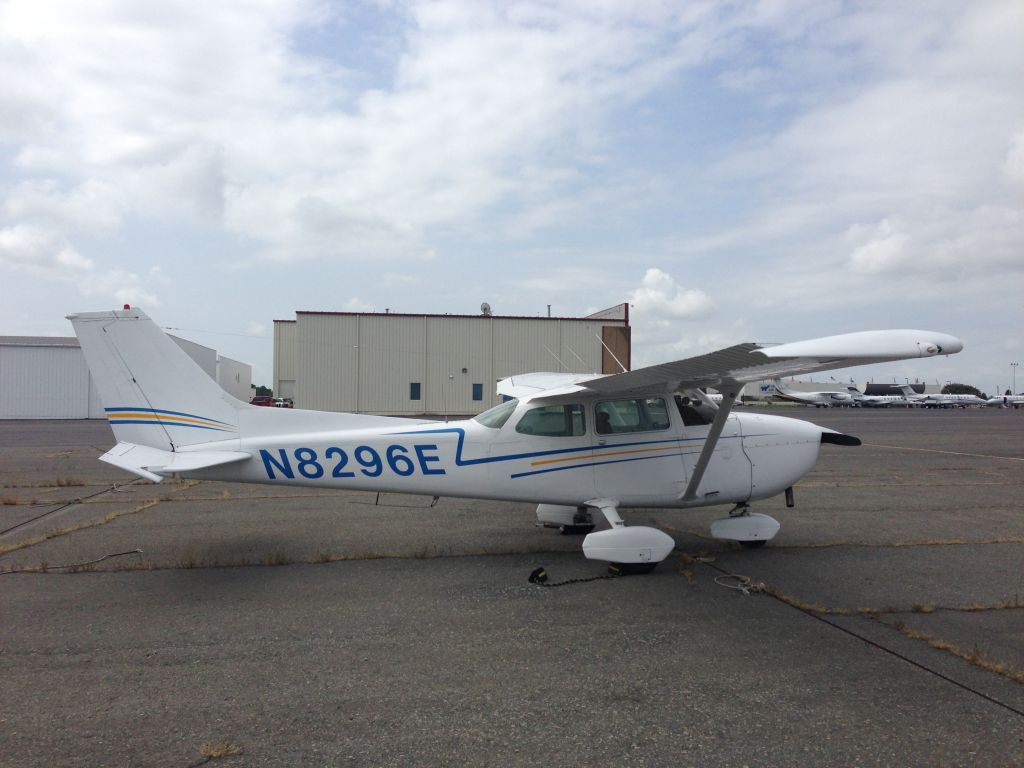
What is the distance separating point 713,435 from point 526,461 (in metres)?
1.89

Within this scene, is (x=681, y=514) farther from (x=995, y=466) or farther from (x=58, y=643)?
(x=995, y=466)

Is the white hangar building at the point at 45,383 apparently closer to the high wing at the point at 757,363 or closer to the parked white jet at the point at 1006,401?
the high wing at the point at 757,363

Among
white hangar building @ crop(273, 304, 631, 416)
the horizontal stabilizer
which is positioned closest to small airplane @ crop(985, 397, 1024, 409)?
white hangar building @ crop(273, 304, 631, 416)

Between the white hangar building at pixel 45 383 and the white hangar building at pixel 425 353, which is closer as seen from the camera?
the white hangar building at pixel 425 353

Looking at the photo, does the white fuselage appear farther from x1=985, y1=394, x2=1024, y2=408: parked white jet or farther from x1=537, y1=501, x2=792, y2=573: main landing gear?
x1=985, y1=394, x2=1024, y2=408: parked white jet

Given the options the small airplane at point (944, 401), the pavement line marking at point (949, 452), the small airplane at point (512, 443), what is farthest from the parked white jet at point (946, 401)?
the small airplane at point (512, 443)

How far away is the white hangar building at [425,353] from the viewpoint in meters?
37.8

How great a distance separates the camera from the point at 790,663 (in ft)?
13.7

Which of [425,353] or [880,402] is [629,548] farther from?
[880,402]

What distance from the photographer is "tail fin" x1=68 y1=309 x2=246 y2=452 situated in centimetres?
621

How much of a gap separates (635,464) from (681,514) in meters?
2.98

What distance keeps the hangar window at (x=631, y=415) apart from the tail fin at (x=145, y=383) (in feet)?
12.2

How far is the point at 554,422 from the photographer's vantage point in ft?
22.8

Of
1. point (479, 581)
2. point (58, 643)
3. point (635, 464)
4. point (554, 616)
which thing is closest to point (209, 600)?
point (58, 643)
